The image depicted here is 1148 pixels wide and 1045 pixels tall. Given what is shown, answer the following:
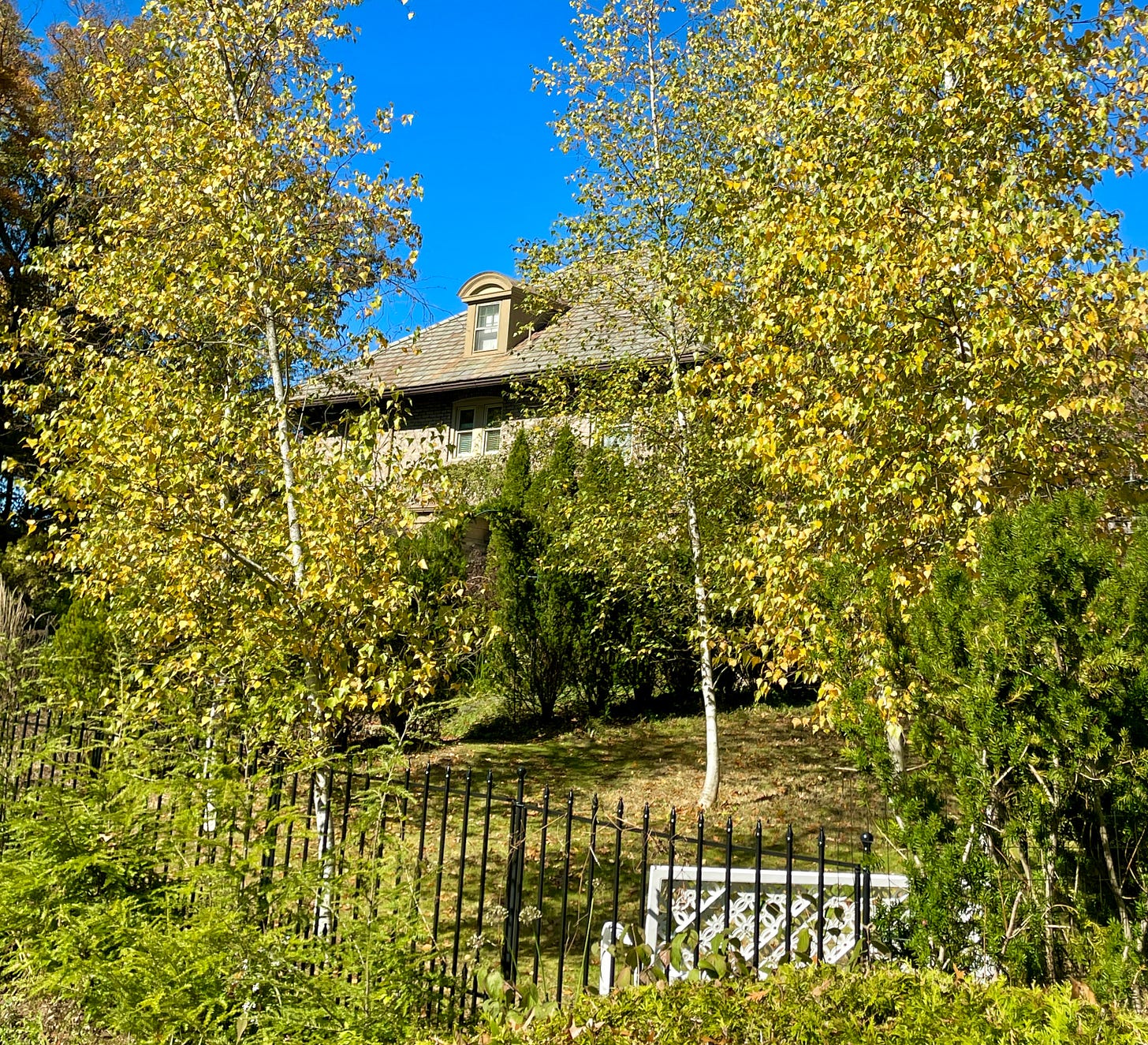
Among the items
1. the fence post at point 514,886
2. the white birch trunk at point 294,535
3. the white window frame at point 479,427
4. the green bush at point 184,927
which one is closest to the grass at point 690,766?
the white birch trunk at point 294,535

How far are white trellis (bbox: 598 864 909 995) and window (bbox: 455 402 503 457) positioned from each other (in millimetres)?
16459

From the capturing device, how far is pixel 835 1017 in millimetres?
3084

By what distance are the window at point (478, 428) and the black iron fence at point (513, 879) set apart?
13846 mm

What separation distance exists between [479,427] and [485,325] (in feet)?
8.55

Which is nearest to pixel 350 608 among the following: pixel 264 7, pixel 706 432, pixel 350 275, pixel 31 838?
pixel 31 838

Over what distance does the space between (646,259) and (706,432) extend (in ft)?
7.27

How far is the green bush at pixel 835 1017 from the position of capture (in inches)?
113

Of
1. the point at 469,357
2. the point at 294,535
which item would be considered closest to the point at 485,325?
the point at 469,357

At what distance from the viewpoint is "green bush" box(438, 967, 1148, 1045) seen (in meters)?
2.86

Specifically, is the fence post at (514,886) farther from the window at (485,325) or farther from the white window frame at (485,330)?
the window at (485,325)

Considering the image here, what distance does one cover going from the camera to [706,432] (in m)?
10.7

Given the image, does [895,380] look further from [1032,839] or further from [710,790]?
[710,790]

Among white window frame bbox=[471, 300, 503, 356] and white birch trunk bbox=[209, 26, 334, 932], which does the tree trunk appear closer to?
white birch trunk bbox=[209, 26, 334, 932]

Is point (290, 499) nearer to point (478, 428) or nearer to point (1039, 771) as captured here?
point (1039, 771)
